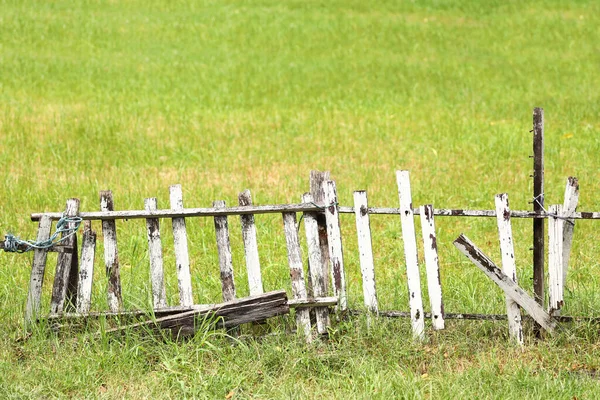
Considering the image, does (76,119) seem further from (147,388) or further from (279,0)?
(279,0)

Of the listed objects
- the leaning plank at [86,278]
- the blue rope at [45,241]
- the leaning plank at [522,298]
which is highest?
the blue rope at [45,241]

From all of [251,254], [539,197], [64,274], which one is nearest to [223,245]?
[251,254]

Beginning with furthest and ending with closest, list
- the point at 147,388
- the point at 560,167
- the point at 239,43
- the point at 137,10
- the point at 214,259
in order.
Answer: the point at 137,10 → the point at 239,43 → the point at 560,167 → the point at 214,259 → the point at 147,388

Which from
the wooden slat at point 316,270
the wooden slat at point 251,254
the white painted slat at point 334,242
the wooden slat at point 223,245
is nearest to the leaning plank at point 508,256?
the white painted slat at point 334,242

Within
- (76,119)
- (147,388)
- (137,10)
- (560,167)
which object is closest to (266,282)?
(147,388)

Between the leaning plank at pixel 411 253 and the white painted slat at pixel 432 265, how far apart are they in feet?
0.26

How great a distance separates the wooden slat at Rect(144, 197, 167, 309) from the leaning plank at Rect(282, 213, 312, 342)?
0.90 metres

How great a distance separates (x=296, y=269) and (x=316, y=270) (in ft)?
0.47

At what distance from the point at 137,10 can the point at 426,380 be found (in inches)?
900

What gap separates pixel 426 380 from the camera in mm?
5352

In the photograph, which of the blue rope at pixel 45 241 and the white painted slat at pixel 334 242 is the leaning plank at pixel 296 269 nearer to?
the white painted slat at pixel 334 242

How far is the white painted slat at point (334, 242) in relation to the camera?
5.93 metres

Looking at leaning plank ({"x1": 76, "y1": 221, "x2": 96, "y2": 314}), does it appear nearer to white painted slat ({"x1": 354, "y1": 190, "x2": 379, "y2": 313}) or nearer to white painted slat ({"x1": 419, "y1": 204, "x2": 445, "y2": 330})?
white painted slat ({"x1": 354, "y1": 190, "x2": 379, "y2": 313})

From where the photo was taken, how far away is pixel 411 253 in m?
5.85
